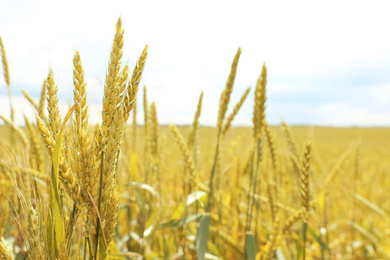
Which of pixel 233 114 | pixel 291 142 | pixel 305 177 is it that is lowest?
pixel 305 177

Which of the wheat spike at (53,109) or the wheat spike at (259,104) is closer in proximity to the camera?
the wheat spike at (53,109)

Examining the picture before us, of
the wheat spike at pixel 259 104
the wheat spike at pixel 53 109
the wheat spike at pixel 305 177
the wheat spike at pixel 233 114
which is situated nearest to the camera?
the wheat spike at pixel 53 109

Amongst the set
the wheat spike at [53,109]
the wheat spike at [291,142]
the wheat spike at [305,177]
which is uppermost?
the wheat spike at [53,109]

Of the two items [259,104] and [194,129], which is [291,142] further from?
[194,129]

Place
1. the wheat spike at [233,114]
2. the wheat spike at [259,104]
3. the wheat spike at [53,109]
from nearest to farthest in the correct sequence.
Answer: the wheat spike at [53,109]
the wheat spike at [259,104]
the wheat spike at [233,114]

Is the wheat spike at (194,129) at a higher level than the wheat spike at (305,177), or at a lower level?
higher

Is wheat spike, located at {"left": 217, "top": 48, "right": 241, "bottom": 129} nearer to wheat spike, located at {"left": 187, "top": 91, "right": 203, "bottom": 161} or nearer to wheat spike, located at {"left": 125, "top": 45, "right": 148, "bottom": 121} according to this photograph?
wheat spike, located at {"left": 187, "top": 91, "right": 203, "bottom": 161}

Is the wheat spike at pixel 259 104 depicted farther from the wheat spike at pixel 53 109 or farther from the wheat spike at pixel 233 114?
the wheat spike at pixel 53 109

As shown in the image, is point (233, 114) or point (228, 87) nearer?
point (228, 87)

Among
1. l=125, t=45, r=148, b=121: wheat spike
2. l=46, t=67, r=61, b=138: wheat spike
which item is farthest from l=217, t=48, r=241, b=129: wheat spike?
l=46, t=67, r=61, b=138: wheat spike

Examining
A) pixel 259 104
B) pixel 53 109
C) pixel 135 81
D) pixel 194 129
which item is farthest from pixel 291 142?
pixel 53 109

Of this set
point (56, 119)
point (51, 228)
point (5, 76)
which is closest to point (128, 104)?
point (56, 119)

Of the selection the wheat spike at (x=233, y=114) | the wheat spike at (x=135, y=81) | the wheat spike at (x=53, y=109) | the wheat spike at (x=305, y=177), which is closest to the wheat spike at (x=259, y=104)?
the wheat spike at (x=233, y=114)

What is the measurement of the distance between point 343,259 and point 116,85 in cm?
246
